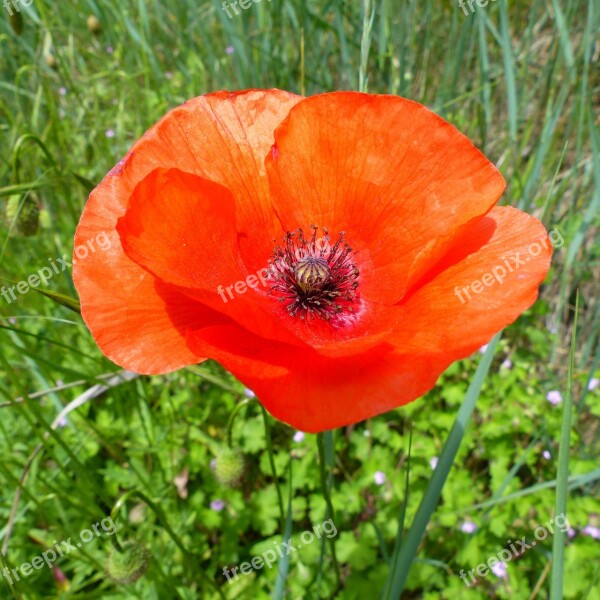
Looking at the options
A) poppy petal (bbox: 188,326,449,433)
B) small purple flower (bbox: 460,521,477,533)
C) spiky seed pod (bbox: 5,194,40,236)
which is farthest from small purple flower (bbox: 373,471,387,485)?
spiky seed pod (bbox: 5,194,40,236)

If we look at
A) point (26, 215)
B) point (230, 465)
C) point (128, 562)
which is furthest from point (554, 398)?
point (26, 215)

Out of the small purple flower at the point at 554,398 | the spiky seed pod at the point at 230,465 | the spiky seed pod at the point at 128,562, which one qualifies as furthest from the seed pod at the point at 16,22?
the small purple flower at the point at 554,398

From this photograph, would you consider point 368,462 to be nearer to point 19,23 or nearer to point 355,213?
point 355,213

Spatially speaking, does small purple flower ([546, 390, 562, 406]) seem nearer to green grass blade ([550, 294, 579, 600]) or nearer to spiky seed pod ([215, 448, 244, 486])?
spiky seed pod ([215, 448, 244, 486])

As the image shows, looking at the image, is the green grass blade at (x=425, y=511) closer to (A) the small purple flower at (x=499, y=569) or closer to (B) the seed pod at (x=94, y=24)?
(A) the small purple flower at (x=499, y=569)

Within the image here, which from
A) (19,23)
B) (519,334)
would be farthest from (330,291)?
(19,23)
